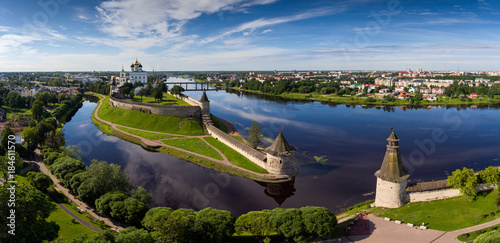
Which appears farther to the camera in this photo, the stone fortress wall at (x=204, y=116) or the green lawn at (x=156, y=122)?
the green lawn at (x=156, y=122)

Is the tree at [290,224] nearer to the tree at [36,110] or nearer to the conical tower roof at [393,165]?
the conical tower roof at [393,165]

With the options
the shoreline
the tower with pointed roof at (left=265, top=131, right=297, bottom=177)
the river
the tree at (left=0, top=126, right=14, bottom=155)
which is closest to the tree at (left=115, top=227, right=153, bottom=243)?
the river

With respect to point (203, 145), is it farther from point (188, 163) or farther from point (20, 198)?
point (20, 198)

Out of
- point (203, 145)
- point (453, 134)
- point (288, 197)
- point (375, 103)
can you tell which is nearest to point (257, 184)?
point (288, 197)

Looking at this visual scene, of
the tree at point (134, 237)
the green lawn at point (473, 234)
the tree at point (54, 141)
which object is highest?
the tree at point (54, 141)

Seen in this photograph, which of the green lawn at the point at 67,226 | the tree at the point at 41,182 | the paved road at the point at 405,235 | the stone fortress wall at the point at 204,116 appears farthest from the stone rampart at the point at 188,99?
the paved road at the point at 405,235

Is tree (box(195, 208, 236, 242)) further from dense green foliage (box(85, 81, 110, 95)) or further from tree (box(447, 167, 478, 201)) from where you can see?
dense green foliage (box(85, 81, 110, 95))
